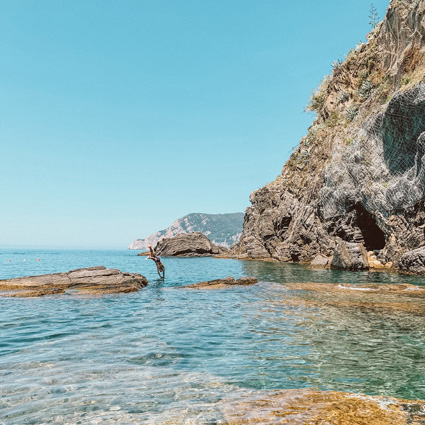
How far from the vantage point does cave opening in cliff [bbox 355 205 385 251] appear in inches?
1690

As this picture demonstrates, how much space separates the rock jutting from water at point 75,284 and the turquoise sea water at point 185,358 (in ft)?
18.0

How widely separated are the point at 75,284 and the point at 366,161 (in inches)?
1296

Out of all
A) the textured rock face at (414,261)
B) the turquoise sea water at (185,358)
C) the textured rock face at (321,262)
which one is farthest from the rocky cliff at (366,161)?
the turquoise sea water at (185,358)

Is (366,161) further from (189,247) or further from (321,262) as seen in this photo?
(189,247)

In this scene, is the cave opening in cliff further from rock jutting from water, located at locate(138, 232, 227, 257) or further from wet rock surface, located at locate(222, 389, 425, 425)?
rock jutting from water, located at locate(138, 232, 227, 257)

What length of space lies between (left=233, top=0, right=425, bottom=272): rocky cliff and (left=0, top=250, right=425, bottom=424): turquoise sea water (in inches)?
928

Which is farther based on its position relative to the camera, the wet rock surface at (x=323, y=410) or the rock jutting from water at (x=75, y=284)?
the rock jutting from water at (x=75, y=284)

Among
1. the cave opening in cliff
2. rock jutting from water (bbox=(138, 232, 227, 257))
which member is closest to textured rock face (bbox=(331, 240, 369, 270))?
the cave opening in cliff

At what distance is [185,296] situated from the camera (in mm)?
20141

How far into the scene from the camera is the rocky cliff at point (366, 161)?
31.7 metres

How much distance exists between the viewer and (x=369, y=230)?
4475 cm

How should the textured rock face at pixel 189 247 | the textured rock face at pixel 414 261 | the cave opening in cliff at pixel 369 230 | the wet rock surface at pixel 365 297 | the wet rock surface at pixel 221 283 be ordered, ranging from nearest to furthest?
the wet rock surface at pixel 365 297
the wet rock surface at pixel 221 283
the textured rock face at pixel 414 261
the cave opening in cliff at pixel 369 230
the textured rock face at pixel 189 247

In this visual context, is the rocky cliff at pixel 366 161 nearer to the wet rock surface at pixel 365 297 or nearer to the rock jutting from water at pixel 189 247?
the wet rock surface at pixel 365 297

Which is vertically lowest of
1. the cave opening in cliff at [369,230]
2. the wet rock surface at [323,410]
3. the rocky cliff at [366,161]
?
the wet rock surface at [323,410]
